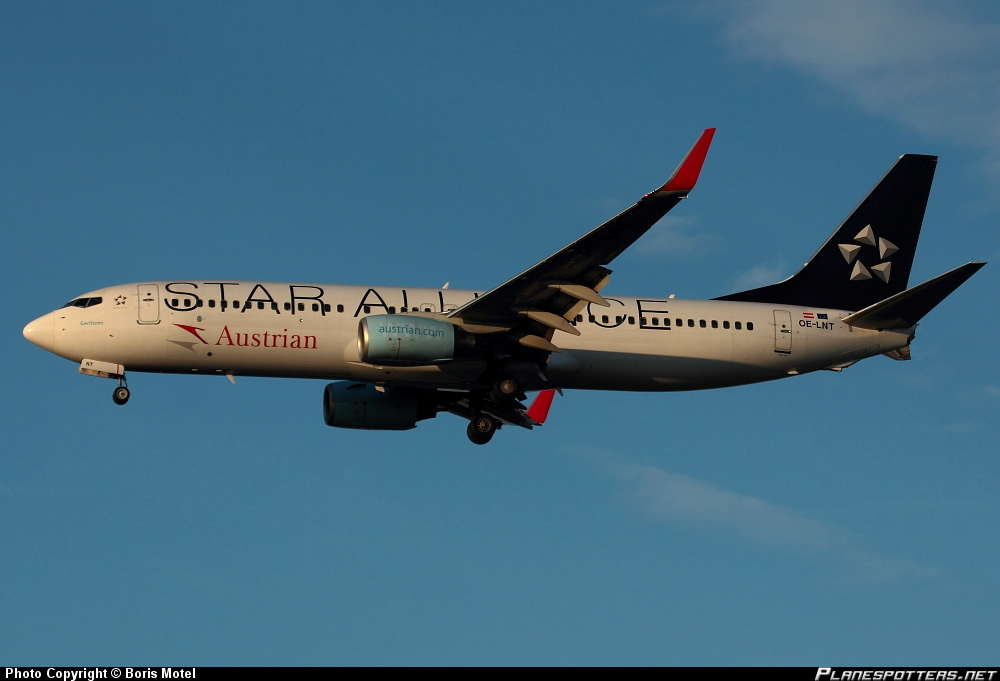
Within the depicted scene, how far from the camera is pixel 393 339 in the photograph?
43.9 m

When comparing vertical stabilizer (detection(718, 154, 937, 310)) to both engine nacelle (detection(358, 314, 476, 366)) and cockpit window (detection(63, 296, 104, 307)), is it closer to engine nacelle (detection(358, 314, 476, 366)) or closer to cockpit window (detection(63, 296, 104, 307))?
engine nacelle (detection(358, 314, 476, 366))

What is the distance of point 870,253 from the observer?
5356cm

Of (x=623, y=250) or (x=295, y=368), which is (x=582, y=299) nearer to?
(x=623, y=250)

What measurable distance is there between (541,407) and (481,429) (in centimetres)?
416

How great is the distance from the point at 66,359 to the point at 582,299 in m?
17.1

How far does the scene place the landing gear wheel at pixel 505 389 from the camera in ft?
153

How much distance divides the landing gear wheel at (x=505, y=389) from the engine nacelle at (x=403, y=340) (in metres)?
2.37

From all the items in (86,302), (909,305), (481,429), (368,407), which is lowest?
(481,429)

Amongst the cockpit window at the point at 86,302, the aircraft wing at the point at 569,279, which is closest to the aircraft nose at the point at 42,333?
the cockpit window at the point at 86,302

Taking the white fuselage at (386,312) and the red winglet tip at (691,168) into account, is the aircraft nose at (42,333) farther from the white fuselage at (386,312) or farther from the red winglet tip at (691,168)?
the red winglet tip at (691,168)

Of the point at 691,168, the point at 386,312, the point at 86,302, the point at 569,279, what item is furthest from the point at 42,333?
the point at 691,168

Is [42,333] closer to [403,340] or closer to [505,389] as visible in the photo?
[403,340]

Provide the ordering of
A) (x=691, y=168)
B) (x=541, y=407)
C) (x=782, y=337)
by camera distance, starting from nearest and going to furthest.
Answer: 1. (x=691, y=168)
2. (x=782, y=337)
3. (x=541, y=407)

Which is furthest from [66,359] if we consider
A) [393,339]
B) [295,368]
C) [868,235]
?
[868,235]
